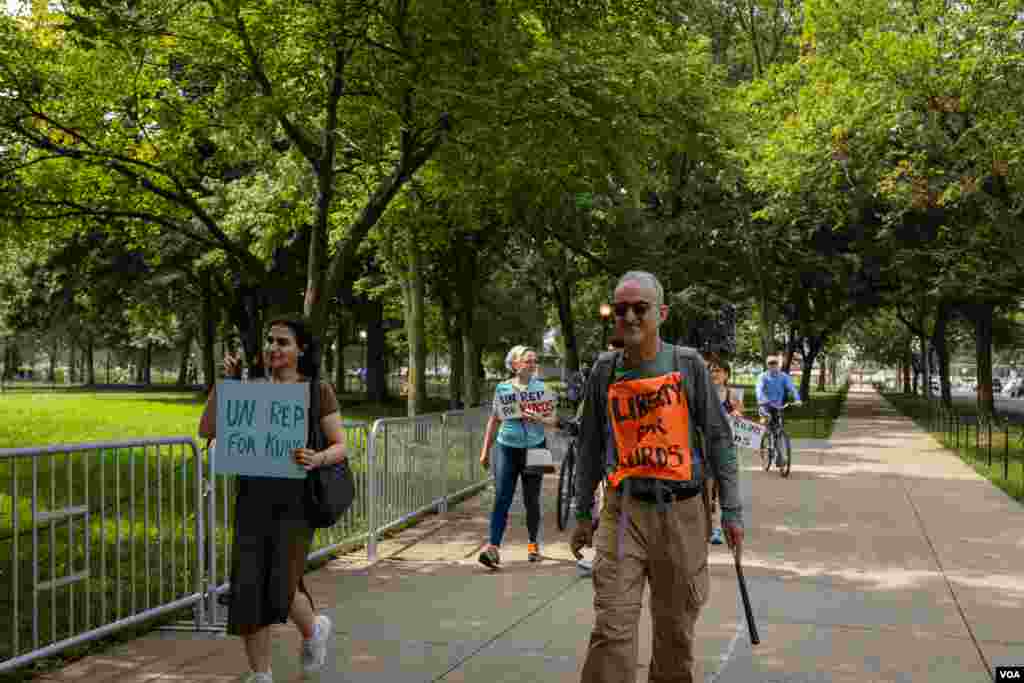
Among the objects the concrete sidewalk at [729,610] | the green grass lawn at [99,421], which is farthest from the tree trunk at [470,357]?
the concrete sidewalk at [729,610]

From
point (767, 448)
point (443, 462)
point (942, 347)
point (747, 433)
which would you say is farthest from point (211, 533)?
point (942, 347)

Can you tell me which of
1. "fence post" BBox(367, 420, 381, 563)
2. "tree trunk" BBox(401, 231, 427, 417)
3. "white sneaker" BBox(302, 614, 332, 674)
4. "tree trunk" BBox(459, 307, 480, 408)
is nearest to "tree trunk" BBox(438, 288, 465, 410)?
"tree trunk" BBox(459, 307, 480, 408)

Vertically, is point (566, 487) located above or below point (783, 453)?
above

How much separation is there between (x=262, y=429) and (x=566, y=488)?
590 centimetres

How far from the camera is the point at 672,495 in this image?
13.0 feet

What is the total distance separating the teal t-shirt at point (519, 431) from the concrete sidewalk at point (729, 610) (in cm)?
97

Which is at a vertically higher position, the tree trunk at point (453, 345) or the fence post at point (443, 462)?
the tree trunk at point (453, 345)

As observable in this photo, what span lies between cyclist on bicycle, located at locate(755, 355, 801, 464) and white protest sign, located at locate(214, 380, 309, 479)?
1114 centimetres

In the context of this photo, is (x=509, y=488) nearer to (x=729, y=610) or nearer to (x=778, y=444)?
(x=729, y=610)

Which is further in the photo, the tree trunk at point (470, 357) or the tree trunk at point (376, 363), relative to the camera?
the tree trunk at point (376, 363)

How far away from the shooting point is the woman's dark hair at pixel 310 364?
475cm

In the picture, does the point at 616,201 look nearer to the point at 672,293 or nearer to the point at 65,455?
the point at 672,293

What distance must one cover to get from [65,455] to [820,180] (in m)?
19.4

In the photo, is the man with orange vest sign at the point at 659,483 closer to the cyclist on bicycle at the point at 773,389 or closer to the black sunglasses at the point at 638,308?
the black sunglasses at the point at 638,308
